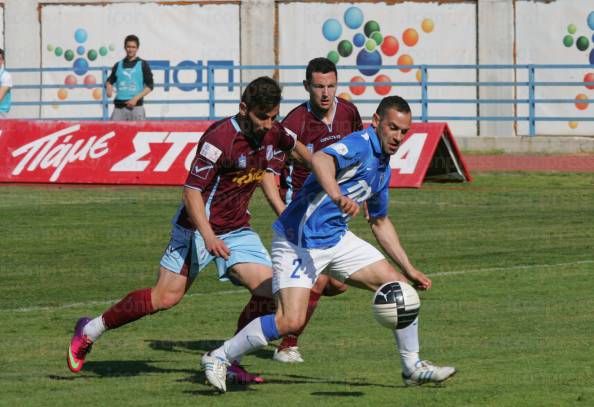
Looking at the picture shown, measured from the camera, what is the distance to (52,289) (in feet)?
43.0

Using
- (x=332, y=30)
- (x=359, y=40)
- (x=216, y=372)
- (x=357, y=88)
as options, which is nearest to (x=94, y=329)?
(x=216, y=372)

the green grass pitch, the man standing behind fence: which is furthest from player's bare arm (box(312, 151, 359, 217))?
the man standing behind fence

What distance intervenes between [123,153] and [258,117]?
48.9ft

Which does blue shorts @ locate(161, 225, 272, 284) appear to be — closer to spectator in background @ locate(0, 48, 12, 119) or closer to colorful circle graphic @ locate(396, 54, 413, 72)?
spectator in background @ locate(0, 48, 12, 119)

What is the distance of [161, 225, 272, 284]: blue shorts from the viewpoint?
8992 millimetres

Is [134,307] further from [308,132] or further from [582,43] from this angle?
[582,43]

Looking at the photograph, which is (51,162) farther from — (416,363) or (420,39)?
(416,363)

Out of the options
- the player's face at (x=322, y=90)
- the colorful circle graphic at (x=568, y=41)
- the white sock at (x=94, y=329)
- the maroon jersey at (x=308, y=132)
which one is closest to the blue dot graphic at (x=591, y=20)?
the colorful circle graphic at (x=568, y=41)

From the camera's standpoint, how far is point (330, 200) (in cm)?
850

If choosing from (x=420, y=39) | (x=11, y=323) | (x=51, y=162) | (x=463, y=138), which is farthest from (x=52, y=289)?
(x=420, y=39)

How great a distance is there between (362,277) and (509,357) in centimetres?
147

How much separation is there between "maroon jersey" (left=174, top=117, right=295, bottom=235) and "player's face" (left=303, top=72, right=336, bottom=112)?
1882 mm

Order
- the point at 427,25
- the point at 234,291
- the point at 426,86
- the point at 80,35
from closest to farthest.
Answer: the point at 234,291 < the point at 426,86 < the point at 427,25 < the point at 80,35

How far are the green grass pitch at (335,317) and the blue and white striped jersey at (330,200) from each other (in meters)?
0.96
